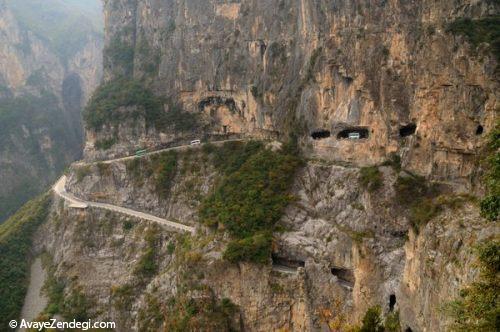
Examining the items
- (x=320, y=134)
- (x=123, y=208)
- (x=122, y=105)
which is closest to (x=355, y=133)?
(x=320, y=134)

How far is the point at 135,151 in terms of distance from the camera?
6769 centimetres

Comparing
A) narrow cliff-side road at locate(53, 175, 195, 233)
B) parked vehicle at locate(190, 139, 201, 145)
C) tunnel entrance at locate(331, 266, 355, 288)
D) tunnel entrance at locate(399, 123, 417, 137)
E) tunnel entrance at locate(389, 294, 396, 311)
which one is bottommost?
tunnel entrance at locate(389, 294, 396, 311)

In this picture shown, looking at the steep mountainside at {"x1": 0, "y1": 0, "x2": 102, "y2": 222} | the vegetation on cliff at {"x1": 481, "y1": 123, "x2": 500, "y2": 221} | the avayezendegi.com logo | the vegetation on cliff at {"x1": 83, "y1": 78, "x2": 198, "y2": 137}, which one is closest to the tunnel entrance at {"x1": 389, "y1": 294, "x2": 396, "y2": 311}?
the vegetation on cliff at {"x1": 481, "y1": 123, "x2": 500, "y2": 221}

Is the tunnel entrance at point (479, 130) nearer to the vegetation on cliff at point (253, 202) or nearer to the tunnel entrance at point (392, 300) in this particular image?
the tunnel entrance at point (392, 300)

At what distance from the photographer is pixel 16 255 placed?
60.5m

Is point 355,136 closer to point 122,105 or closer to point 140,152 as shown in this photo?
point 140,152

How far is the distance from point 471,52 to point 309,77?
16051 millimetres

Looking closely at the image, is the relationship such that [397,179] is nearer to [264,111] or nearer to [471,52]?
[471,52]

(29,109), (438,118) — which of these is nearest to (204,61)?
(438,118)

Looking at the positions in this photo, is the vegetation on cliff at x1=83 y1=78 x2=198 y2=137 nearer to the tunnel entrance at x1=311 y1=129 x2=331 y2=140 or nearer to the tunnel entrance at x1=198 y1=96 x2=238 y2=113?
the tunnel entrance at x1=198 y1=96 x2=238 y2=113

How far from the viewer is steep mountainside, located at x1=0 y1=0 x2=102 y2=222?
348 feet

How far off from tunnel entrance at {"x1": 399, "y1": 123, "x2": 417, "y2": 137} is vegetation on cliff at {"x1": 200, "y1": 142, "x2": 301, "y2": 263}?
1024 centimetres

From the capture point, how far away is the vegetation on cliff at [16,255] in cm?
5406

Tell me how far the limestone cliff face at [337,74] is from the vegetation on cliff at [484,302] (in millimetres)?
15527
